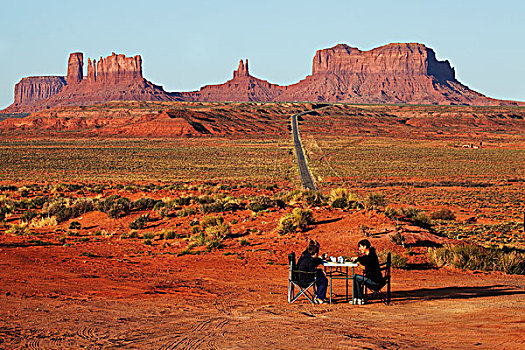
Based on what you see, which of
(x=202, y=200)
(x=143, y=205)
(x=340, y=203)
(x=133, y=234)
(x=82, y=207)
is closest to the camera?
(x=133, y=234)

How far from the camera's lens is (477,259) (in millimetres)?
14781

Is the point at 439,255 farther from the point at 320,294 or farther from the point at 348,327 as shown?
the point at 348,327

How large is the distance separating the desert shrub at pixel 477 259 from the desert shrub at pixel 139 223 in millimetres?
10944

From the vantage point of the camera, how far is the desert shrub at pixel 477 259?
14465mm

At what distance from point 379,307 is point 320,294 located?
3.57 feet

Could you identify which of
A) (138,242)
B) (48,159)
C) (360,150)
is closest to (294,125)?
(360,150)

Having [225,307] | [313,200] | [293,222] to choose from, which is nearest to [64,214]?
[313,200]

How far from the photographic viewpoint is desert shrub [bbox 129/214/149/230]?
21453mm

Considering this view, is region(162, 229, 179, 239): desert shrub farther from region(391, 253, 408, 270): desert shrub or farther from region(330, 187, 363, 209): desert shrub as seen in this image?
region(391, 253, 408, 270): desert shrub

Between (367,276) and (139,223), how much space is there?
1284 centimetres

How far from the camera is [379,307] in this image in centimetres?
1026

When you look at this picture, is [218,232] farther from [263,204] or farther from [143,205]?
[143,205]

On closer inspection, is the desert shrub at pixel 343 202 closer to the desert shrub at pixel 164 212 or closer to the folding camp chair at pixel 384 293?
the desert shrub at pixel 164 212

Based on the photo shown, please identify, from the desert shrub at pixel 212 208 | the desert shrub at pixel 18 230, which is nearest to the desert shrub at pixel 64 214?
the desert shrub at pixel 18 230
